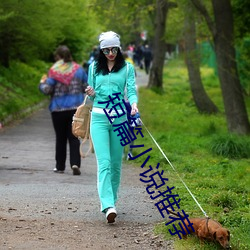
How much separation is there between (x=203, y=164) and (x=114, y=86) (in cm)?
504

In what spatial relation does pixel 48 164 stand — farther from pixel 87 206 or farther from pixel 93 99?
pixel 93 99

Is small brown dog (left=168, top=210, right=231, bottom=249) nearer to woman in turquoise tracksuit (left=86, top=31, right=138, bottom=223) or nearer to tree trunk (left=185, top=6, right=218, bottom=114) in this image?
woman in turquoise tracksuit (left=86, top=31, right=138, bottom=223)

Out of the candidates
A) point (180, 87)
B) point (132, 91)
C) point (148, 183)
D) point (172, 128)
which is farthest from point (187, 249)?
point (180, 87)

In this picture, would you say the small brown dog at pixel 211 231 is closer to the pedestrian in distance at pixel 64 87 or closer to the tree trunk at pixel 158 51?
the pedestrian in distance at pixel 64 87

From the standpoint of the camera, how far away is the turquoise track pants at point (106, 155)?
7508 millimetres

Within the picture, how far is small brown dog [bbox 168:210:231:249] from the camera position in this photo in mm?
6105

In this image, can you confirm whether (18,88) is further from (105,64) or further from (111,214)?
(111,214)

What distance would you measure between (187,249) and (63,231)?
4.64 feet

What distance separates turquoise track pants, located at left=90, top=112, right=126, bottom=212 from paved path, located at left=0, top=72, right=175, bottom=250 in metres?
0.31

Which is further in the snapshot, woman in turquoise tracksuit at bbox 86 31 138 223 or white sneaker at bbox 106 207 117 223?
woman in turquoise tracksuit at bbox 86 31 138 223

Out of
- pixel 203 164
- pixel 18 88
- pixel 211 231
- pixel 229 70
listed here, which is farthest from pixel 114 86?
pixel 18 88

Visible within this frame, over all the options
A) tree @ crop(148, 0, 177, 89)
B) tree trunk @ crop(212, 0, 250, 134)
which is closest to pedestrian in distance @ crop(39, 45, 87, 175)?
tree trunk @ crop(212, 0, 250, 134)

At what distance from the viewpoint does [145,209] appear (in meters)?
8.36

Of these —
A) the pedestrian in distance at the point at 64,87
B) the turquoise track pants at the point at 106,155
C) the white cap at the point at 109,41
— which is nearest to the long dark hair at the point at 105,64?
the white cap at the point at 109,41
